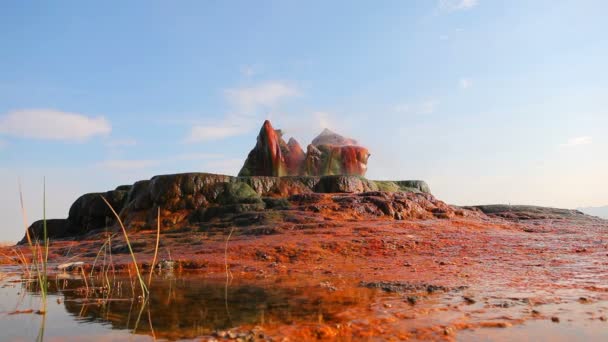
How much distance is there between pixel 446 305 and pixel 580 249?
22.7ft

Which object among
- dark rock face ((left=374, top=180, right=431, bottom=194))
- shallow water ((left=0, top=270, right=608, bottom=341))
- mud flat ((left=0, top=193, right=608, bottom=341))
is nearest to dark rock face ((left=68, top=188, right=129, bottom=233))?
mud flat ((left=0, top=193, right=608, bottom=341))

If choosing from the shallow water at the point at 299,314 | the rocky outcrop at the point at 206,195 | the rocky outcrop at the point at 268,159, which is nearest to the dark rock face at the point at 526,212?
the rocky outcrop at the point at 206,195

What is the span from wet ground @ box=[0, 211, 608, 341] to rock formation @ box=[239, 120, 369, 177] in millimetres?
14235

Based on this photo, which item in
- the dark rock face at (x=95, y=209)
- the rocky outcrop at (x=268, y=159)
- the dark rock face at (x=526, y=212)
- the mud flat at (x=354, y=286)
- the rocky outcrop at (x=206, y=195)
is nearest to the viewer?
the mud flat at (x=354, y=286)

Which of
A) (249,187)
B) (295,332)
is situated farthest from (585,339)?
(249,187)

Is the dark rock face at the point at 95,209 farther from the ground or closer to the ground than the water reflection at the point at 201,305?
farther from the ground

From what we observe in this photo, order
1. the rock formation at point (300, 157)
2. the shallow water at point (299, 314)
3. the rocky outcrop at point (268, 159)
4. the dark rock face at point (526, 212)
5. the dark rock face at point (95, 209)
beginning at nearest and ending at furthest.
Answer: the shallow water at point (299, 314) < the dark rock face at point (95, 209) < the dark rock face at point (526, 212) < the rocky outcrop at point (268, 159) < the rock formation at point (300, 157)

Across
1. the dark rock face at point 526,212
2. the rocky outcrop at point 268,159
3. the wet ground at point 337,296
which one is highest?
the rocky outcrop at point 268,159

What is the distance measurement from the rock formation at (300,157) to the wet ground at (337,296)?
560 inches

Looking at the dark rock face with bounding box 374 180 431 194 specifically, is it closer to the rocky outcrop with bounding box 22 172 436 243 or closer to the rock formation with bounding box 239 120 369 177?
the rocky outcrop with bounding box 22 172 436 243

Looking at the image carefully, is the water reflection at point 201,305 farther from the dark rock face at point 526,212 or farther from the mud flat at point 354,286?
the dark rock face at point 526,212

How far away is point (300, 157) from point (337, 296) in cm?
2077

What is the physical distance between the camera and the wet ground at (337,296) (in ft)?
10.8

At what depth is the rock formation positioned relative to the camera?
943 inches
